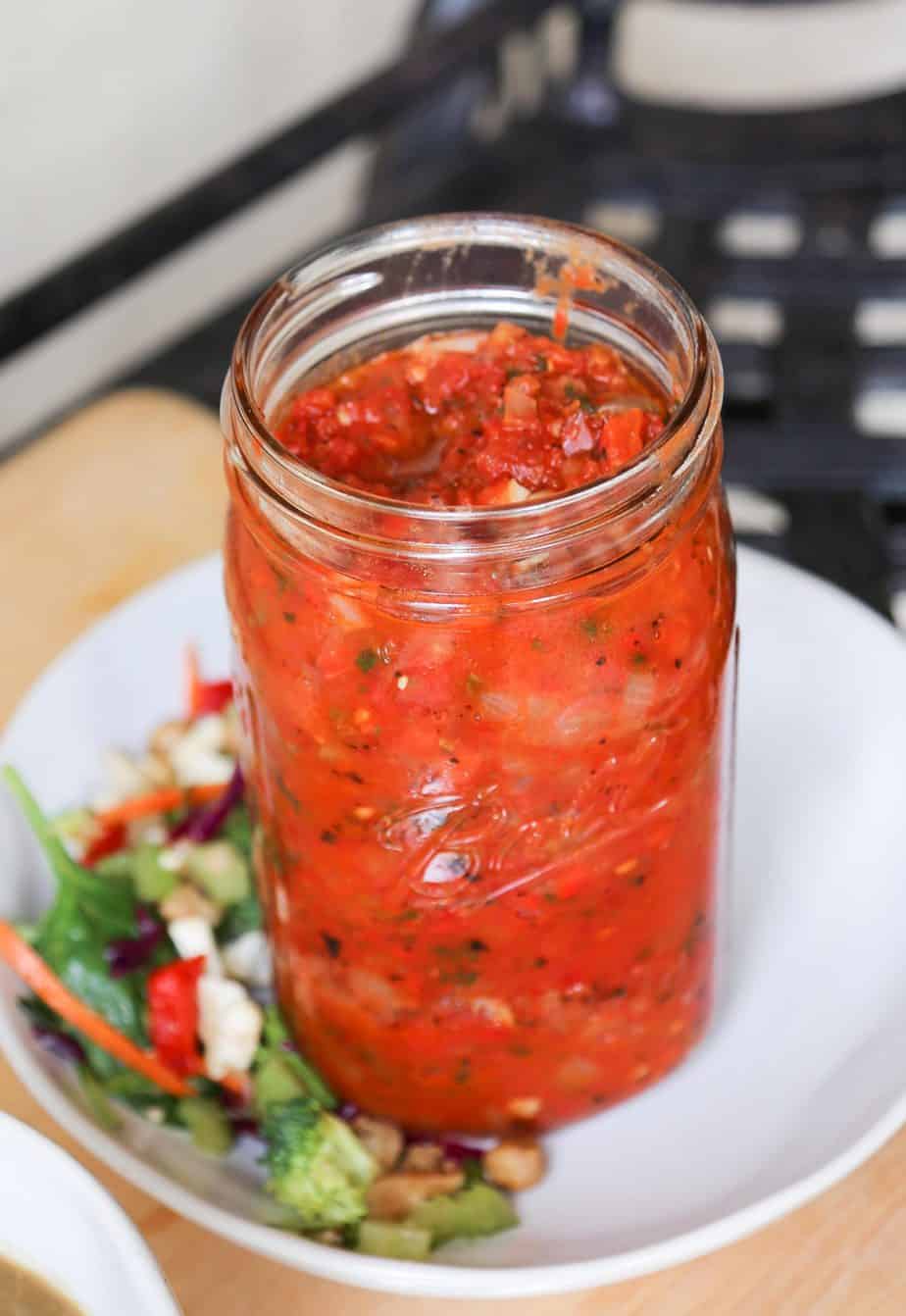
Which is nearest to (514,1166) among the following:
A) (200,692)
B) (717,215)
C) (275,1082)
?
(275,1082)

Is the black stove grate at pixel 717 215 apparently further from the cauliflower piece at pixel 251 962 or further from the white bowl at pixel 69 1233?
the white bowl at pixel 69 1233

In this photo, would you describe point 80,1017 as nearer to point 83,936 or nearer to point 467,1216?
point 83,936

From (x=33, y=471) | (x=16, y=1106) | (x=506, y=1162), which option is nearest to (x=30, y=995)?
(x=16, y=1106)

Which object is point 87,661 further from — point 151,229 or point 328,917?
point 151,229

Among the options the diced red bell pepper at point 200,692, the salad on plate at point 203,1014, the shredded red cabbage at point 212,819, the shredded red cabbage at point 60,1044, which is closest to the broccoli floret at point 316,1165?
the salad on plate at point 203,1014

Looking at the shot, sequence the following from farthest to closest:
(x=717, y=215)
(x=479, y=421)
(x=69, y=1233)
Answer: (x=717, y=215)
(x=479, y=421)
(x=69, y=1233)
